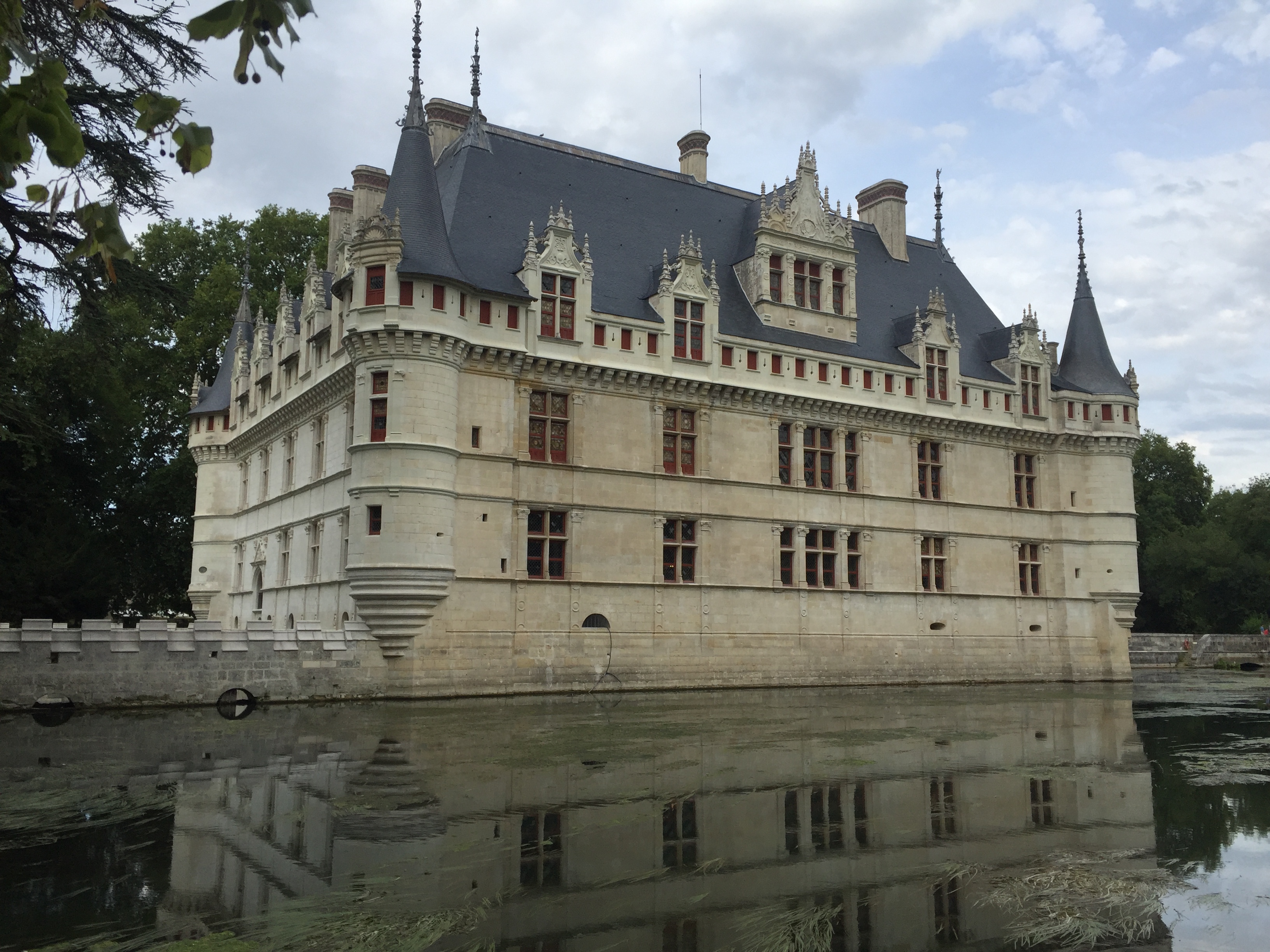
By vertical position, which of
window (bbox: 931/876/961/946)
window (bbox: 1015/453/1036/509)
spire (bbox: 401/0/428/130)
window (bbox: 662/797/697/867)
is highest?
spire (bbox: 401/0/428/130)

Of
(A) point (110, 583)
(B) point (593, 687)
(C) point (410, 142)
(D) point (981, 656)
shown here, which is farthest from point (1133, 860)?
(A) point (110, 583)

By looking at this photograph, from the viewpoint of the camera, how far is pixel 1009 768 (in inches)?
523

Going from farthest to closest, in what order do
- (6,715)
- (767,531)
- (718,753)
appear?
(767,531) < (6,715) < (718,753)

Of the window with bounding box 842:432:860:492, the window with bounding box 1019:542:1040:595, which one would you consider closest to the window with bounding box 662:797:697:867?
the window with bounding box 842:432:860:492

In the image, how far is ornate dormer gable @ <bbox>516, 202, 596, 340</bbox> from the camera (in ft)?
84.2

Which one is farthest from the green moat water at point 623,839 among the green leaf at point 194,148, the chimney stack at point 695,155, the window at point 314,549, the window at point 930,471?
the chimney stack at point 695,155

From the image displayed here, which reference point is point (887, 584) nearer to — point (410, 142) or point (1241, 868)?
point (410, 142)

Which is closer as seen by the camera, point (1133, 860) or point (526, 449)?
point (1133, 860)

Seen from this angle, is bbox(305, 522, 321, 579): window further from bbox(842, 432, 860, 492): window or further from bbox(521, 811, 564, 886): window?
bbox(521, 811, 564, 886): window

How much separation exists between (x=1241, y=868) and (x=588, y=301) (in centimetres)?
2049

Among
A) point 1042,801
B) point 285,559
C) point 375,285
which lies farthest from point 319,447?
point 1042,801

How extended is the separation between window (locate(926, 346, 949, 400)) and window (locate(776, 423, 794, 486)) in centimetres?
526

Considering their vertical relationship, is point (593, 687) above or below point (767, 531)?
below

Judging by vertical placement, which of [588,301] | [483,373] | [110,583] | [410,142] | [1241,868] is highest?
[410,142]
